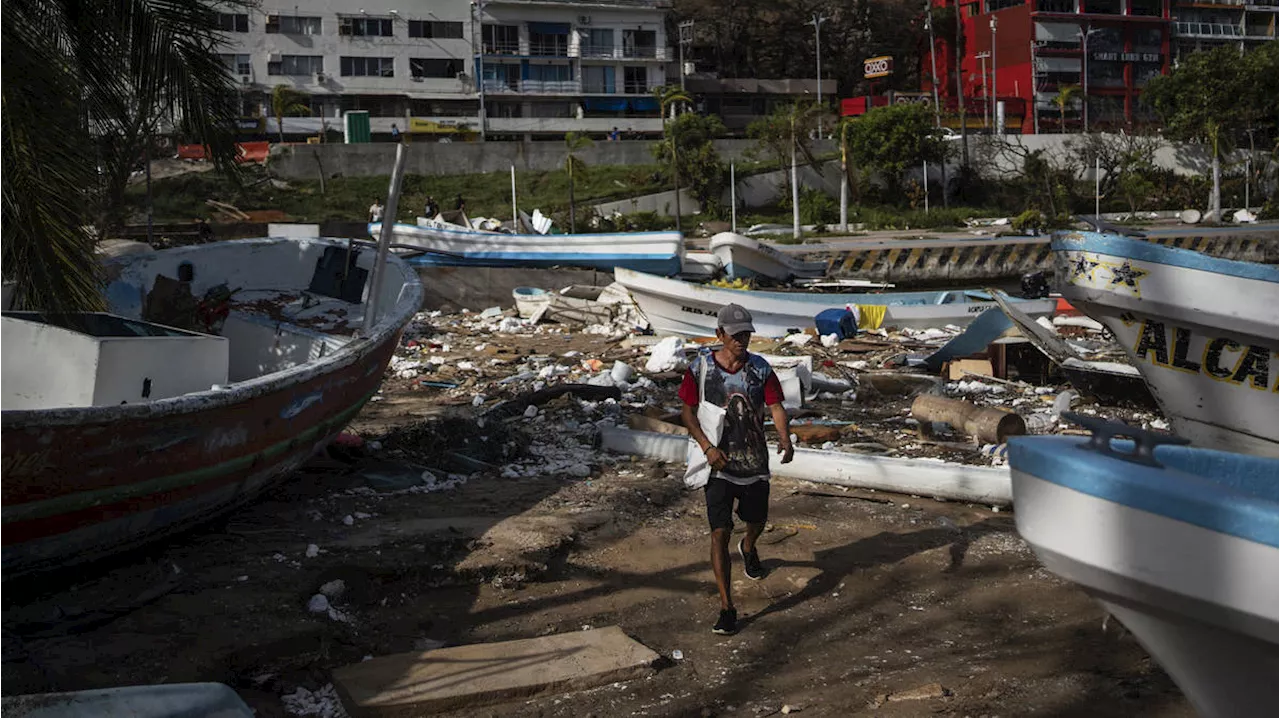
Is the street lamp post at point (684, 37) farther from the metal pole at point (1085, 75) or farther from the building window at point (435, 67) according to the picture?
the metal pole at point (1085, 75)

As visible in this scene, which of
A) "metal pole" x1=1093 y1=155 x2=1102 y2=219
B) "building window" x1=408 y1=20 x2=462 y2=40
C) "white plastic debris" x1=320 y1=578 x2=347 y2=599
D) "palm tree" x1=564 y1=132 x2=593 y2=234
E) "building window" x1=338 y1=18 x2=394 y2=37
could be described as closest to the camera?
"white plastic debris" x1=320 y1=578 x2=347 y2=599

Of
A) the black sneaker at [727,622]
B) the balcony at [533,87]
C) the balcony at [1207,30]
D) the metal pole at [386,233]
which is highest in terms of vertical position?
the balcony at [1207,30]

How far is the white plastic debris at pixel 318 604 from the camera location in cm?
537

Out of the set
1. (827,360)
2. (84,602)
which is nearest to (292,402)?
(84,602)

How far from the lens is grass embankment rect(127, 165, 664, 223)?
36.6 meters

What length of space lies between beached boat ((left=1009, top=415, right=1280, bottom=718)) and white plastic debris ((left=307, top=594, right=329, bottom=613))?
11.1 ft

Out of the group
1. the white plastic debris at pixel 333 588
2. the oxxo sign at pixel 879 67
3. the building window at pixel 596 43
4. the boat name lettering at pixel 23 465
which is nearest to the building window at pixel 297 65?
the building window at pixel 596 43

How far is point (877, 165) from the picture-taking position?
43.3 meters

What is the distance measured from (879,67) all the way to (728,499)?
5710cm

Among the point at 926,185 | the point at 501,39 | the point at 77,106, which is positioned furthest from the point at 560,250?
the point at 501,39

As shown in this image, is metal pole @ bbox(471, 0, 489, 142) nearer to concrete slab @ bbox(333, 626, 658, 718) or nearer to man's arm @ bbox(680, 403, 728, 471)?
man's arm @ bbox(680, 403, 728, 471)

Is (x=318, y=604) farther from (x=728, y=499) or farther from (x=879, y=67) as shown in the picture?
(x=879, y=67)

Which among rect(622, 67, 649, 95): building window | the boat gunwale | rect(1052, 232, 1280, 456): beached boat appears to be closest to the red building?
rect(622, 67, 649, 95): building window

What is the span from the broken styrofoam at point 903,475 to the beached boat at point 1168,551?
3.72 metres
